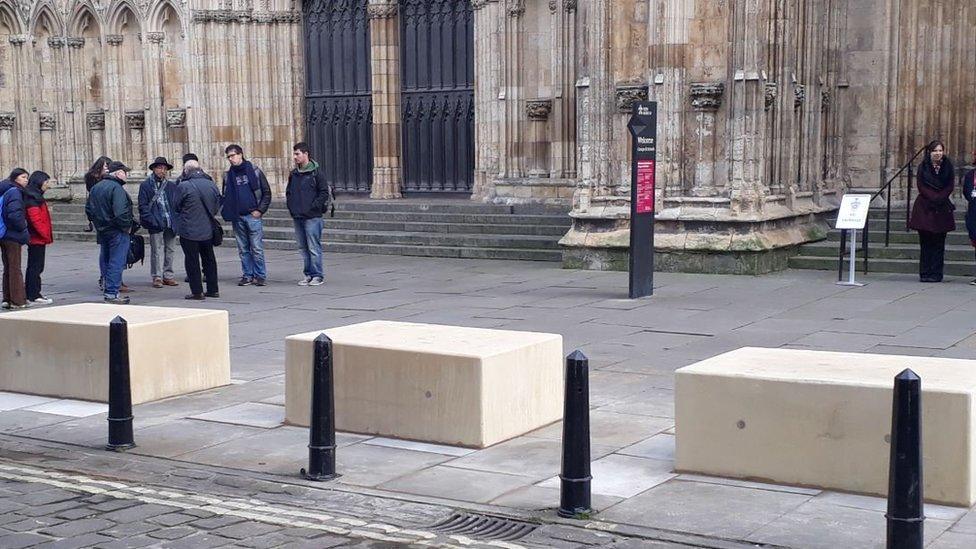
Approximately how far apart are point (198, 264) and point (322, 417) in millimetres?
8486

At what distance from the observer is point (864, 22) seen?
61.8 ft

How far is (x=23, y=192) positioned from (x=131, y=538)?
30.2 feet

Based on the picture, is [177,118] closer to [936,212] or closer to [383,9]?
[383,9]

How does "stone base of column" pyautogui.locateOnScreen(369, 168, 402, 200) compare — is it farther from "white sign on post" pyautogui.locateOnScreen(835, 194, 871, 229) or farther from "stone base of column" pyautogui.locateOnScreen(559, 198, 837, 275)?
"white sign on post" pyautogui.locateOnScreen(835, 194, 871, 229)

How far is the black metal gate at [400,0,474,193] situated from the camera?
22.3 m

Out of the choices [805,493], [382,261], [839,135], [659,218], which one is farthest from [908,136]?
[805,493]

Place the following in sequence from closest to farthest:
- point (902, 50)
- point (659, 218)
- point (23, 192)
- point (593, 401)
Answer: point (593, 401) → point (23, 192) → point (659, 218) → point (902, 50)

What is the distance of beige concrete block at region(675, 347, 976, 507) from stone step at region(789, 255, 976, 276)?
30.3ft

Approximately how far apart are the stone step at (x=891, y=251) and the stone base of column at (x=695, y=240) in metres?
0.21

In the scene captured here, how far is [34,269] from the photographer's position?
1434 centimetres

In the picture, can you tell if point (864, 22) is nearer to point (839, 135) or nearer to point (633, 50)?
point (839, 135)

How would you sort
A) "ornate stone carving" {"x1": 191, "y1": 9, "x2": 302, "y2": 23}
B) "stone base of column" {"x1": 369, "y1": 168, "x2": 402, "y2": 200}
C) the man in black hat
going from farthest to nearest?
"ornate stone carving" {"x1": 191, "y1": 9, "x2": 302, "y2": 23} → "stone base of column" {"x1": 369, "y1": 168, "x2": 402, "y2": 200} → the man in black hat

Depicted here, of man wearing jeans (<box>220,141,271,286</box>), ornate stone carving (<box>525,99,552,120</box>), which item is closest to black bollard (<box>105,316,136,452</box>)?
man wearing jeans (<box>220,141,271,286</box>)

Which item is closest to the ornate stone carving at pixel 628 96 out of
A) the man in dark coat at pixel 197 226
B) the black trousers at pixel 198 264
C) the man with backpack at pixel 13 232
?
the man in dark coat at pixel 197 226
